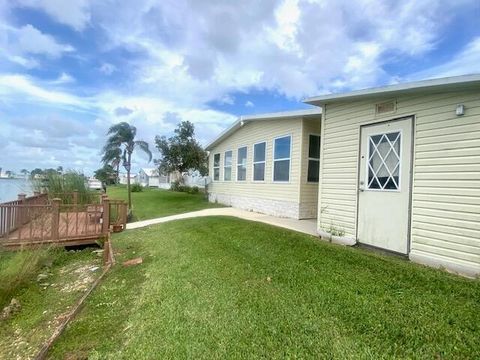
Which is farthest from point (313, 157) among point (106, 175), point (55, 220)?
point (106, 175)

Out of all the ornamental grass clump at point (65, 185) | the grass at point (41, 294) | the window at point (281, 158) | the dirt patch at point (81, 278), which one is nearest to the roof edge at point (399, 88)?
the window at point (281, 158)

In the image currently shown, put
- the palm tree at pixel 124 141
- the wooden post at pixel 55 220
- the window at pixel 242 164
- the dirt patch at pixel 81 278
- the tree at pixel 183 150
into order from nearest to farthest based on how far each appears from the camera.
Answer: the dirt patch at pixel 81 278
the wooden post at pixel 55 220
the window at pixel 242 164
the palm tree at pixel 124 141
the tree at pixel 183 150

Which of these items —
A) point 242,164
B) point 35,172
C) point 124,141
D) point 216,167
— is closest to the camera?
point 242,164

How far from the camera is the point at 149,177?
197ft

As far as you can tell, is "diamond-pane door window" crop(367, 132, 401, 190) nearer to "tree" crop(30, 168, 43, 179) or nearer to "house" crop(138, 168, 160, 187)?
"tree" crop(30, 168, 43, 179)

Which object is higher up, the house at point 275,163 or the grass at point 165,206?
the house at point 275,163

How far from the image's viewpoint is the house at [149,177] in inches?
2235

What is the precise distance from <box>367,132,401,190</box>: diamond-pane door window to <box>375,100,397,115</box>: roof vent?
41 centimetres

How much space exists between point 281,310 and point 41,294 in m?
4.40

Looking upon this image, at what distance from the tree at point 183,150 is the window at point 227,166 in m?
6.60

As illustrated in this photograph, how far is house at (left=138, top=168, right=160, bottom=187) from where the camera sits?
56.8 meters

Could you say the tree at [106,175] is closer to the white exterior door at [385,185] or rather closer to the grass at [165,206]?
the grass at [165,206]

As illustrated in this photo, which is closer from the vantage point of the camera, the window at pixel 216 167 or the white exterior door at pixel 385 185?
the white exterior door at pixel 385 185

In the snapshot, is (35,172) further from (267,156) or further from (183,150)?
(267,156)
